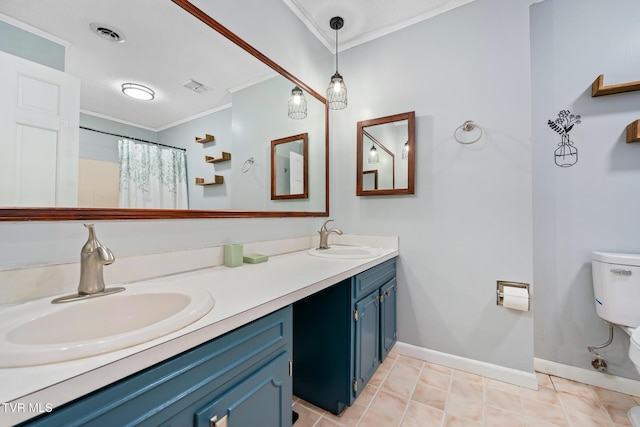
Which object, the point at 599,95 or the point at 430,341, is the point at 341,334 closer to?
the point at 430,341

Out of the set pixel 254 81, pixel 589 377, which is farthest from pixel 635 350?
pixel 254 81

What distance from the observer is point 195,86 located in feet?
4.19

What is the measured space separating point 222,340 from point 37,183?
0.79 metres

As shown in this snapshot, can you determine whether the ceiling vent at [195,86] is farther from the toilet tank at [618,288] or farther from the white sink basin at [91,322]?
the toilet tank at [618,288]

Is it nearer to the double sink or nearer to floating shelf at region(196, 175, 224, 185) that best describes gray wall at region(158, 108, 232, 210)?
floating shelf at region(196, 175, 224, 185)

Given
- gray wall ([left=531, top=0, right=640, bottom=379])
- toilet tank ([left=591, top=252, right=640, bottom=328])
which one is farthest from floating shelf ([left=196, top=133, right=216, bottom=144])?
toilet tank ([left=591, top=252, right=640, bottom=328])

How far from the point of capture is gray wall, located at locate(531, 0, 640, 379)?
1.54 meters

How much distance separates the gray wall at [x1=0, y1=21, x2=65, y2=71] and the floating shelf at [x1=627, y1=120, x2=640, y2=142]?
8.83 ft

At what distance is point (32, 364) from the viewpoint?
0.46m

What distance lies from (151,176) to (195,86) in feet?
1.66

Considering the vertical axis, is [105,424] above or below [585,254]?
below

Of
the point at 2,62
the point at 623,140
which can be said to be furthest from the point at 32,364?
the point at 623,140

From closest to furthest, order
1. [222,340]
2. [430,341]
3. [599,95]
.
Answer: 1. [222,340]
2. [599,95]
3. [430,341]

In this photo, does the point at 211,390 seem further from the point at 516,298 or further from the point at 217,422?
the point at 516,298
